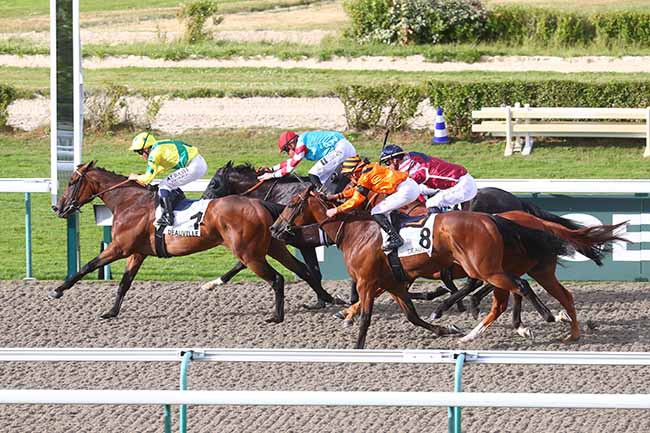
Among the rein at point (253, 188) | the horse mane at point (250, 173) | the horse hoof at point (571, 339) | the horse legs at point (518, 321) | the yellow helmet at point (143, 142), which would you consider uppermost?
the yellow helmet at point (143, 142)

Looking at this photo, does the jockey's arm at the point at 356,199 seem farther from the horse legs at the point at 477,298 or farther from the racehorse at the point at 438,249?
the horse legs at the point at 477,298

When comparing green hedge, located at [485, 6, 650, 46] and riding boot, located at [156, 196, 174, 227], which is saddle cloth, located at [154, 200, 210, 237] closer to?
riding boot, located at [156, 196, 174, 227]

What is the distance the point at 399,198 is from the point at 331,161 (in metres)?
1.52

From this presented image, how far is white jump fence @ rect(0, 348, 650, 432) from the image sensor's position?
416cm

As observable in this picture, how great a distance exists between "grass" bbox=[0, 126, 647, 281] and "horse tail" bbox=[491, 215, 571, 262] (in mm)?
3714

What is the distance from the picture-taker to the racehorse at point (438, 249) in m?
7.80

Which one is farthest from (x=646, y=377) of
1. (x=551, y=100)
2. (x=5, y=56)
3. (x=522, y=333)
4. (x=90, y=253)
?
(x=5, y=56)

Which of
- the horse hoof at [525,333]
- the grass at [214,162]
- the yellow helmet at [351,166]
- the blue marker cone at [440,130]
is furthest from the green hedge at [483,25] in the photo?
the horse hoof at [525,333]

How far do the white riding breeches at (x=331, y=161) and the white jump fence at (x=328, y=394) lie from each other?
459cm

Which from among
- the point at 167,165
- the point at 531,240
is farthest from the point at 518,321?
the point at 167,165

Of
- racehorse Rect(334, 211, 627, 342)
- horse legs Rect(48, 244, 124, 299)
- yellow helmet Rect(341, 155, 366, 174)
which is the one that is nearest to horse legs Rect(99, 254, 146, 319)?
horse legs Rect(48, 244, 124, 299)

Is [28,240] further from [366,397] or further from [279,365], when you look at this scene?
[366,397]

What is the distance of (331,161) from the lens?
30.6 ft

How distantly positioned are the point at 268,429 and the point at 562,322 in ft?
10.1
